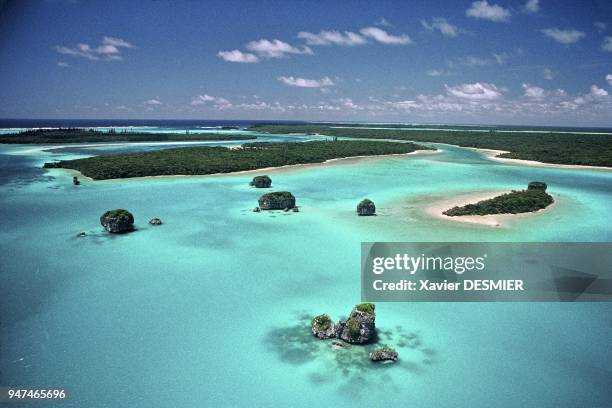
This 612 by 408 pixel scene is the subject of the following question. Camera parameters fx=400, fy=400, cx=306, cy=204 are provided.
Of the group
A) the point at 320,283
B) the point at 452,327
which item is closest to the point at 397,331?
the point at 452,327

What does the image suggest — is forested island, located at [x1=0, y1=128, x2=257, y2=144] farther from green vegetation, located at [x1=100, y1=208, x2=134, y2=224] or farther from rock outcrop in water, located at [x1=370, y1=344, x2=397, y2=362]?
rock outcrop in water, located at [x1=370, y1=344, x2=397, y2=362]

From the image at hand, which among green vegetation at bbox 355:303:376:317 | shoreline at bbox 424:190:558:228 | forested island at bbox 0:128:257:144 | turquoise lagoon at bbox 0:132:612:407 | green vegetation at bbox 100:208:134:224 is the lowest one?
turquoise lagoon at bbox 0:132:612:407

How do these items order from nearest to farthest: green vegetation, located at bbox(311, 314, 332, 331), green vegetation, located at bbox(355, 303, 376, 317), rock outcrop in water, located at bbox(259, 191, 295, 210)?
green vegetation, located at bbox(355, 303, 376, 317)
green vegetation, located at bbox(311, 314, 332, 331)
rock outcrop in water, located at bbox(259, 191, 295, 210)

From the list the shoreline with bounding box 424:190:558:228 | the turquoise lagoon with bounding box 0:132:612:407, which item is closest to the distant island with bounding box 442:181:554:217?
the shoreline with bounding box 424:190:558:228

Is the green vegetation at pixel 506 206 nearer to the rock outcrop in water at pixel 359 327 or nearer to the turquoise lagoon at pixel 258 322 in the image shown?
the turquoise lagoon at pixel 258 322

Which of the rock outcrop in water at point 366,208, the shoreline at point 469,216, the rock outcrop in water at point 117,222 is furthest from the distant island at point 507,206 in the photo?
the rock outcrop in water at point 117,222

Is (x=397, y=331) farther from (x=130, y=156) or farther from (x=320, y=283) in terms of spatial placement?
(x=130, y=156)

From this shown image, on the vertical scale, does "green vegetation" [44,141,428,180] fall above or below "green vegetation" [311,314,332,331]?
above

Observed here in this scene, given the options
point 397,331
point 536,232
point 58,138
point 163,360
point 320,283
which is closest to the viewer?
point 163,360
